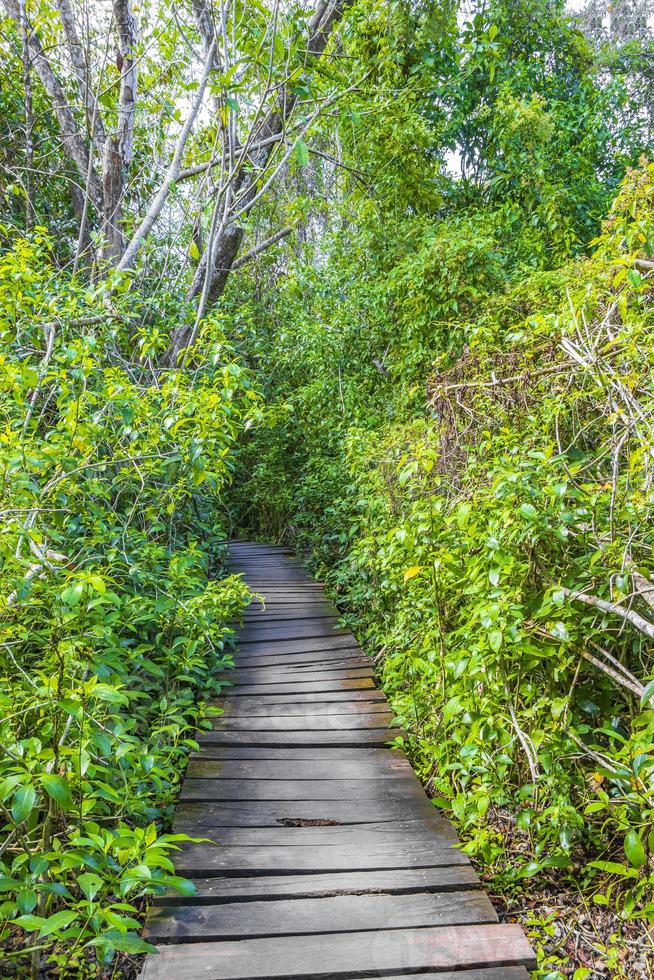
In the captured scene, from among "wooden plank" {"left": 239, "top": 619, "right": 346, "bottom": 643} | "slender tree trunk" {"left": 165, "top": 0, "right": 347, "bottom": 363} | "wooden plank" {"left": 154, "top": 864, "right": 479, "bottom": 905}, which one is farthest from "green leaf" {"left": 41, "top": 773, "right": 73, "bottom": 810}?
"slender tree trunk" {"left": 165, "top": 0, "right": 347, "bottom": 363}

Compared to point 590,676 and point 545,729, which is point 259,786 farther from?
point 590,676

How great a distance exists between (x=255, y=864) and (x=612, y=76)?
9.28m

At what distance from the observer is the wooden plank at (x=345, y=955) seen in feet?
5.65

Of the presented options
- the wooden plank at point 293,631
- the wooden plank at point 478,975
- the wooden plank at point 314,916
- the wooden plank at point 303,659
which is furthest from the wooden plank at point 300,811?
the wooden plank at point 293,631

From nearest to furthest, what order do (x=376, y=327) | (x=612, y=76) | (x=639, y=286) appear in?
1. (x=639, y=286)
2. (x=376, y=327)
3. (x=612, y=76)

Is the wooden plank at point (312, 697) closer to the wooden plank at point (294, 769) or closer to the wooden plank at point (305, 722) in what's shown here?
the wooden plank at point (305, 722)

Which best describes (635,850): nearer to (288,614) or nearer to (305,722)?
(305,722)

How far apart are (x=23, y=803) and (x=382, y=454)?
3.10 meters

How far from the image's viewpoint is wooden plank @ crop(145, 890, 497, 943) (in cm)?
187

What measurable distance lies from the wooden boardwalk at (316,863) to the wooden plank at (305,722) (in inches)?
0.4

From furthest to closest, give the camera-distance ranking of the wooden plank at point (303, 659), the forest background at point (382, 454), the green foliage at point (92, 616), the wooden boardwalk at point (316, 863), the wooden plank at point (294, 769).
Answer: the wooden plank at point (303, 659)
the wooden plank at point (294, 769)
the forest background at point (382, 454)
the wooden boardwalk at point (316, 863)
the green foliage at point (92, 616)

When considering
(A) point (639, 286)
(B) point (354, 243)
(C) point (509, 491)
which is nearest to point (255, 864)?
(C) point (509, 491)

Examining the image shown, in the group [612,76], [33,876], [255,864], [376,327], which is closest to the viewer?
[33,876]

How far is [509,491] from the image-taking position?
7.32ft
